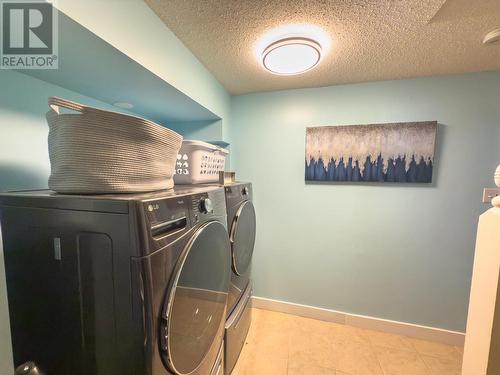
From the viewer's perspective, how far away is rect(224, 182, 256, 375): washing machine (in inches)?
48.3

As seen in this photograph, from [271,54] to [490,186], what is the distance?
1.90 m

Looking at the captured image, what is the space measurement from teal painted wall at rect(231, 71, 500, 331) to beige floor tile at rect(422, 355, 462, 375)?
26cm

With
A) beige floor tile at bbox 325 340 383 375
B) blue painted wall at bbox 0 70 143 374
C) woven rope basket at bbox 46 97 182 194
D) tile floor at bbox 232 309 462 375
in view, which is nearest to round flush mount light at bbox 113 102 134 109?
blue painted wall at bbox 0 70 143 374

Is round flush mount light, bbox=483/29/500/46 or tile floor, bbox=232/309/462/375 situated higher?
round flush mount light, bbox=483/29/500/46

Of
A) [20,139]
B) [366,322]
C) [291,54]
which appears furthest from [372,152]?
[20,139]

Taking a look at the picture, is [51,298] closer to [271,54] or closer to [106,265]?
[106,265]

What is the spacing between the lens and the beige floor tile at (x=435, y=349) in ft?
5.04

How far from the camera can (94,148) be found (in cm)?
63

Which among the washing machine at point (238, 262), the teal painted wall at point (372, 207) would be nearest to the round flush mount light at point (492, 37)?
the teal painted wall at point (372, 207)

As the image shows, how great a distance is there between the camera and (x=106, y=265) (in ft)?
1.90

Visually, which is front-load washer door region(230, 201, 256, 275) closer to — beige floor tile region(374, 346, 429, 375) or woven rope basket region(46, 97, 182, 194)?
woven rope basket region(46, 97, 182, 194)

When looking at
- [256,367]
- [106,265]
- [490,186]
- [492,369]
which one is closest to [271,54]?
[106,265]

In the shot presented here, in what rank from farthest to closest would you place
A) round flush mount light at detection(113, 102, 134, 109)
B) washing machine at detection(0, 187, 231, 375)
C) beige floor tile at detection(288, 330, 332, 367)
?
1. beige floor tile at detection(288, 330, 332, 367)
2. round flush mount light at detection(113, 102, 134, 109)
3. washing machine at detection(0, 187, 231, 375)

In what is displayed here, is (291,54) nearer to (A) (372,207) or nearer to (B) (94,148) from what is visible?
(B) (94,148)
